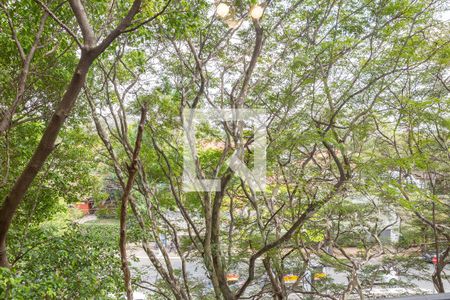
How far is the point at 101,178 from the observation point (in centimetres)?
362

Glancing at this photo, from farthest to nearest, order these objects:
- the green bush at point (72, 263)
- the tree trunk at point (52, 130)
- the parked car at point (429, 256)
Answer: the parked car at point (429, 256), the green bush at point (72, 263), the tree trunk at point (52, 130)

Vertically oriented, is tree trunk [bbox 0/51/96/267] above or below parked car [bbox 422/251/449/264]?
above

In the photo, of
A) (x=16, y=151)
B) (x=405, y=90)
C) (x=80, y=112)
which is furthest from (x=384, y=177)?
(x=16, y=151)

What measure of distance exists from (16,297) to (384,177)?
9.31ft

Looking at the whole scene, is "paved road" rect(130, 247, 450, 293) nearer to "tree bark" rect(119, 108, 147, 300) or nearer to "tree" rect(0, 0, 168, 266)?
"tree" rect(0, 0, 168, 266)

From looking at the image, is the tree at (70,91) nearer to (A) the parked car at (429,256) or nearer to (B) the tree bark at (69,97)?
(B) the tree bark at (69,97)

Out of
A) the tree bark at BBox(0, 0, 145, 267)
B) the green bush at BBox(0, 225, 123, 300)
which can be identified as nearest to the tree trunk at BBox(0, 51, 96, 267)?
the tree bark at BBox(0, 0, 145, 267)

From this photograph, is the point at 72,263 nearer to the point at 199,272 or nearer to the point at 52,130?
the point at 52,130

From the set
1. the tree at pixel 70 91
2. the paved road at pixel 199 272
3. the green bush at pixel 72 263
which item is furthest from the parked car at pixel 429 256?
the tree at pixel 70 91

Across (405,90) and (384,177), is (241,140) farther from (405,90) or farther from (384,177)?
(405,90)

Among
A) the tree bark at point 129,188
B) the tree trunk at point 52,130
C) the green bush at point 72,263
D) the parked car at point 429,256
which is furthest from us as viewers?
the parked car at point 429,256

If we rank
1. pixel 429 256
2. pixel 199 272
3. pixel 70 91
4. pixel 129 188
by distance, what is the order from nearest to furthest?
pixel 129 188 < pixel 70 91 < pixel 429 256 < pixel 199 272

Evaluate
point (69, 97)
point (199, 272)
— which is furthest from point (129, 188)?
point (199, 272)

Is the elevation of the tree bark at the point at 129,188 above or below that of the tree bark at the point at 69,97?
below
